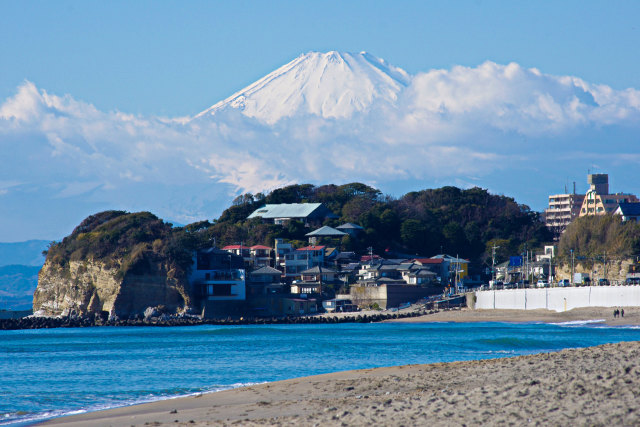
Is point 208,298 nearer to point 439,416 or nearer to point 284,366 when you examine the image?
point 284,366

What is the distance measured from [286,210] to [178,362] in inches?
3059

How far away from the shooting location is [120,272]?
239 feet

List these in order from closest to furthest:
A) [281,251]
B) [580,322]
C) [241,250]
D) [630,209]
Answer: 1. [580,322]
2. [630,209]
3. [281,251]
4. [241,250]

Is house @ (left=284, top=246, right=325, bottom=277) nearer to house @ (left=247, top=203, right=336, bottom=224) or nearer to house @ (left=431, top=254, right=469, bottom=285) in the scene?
house @ (left=431, top=254, right=469, bottom=285)

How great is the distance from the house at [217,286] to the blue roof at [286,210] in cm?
2979

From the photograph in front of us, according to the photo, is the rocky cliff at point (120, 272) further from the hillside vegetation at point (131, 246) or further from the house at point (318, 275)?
the house at point (318, 275)

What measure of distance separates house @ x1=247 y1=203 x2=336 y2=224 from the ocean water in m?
59.7

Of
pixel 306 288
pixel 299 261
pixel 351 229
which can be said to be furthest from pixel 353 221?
pixel 306 288

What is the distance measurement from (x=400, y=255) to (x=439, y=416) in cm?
8729

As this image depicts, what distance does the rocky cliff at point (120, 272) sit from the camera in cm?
7325

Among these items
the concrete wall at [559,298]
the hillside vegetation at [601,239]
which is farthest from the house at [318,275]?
the hillside vegetation at [601,239]

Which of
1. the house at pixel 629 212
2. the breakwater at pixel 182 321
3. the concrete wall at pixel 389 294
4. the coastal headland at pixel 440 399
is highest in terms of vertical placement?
the house at pixel 629 212

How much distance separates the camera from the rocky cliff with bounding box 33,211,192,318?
7325 centimetres

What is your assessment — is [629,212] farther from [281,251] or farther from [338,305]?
[281,251]
